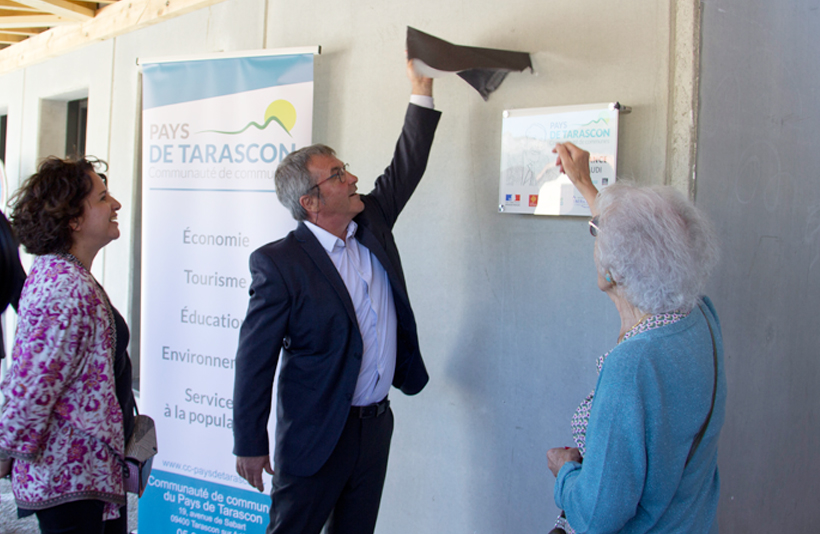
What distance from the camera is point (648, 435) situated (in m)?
1.13

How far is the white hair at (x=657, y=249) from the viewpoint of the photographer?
1.19m

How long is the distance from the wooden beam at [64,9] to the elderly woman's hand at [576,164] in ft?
11.5

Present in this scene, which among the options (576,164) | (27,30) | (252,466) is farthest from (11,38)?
(576,164)

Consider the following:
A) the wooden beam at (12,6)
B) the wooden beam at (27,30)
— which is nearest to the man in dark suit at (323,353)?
the wooden beam at (12,6)

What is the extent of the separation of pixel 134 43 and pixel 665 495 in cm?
401

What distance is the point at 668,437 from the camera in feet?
3.76

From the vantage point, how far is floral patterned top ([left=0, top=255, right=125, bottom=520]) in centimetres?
157

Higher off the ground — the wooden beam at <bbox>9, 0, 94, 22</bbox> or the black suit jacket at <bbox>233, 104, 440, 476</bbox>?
the wooden beam at <bbox>9, 0, 94, 22</bbox>

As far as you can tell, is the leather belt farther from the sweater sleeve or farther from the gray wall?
the gray wall

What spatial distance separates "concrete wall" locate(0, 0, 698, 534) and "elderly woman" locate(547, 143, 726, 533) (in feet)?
2.80

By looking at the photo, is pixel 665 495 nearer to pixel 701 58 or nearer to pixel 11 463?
pixel 701 58

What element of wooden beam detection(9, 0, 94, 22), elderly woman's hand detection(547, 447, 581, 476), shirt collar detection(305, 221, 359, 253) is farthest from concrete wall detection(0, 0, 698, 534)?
wooden beam detection(9, 0, 94, 22)

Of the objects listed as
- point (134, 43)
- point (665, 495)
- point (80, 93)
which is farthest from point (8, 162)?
point (665, 495)

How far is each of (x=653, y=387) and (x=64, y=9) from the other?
14.4 ft
